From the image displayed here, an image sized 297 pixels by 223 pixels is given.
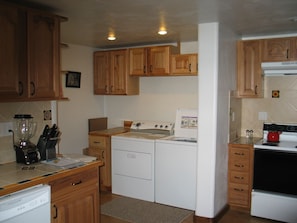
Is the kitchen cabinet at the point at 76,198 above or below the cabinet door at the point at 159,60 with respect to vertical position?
below

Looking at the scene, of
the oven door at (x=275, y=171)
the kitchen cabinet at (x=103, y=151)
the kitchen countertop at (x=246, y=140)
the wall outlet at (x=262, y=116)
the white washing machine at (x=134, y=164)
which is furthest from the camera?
the kitchen cabinet at (x=103, y=151)

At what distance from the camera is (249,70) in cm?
404

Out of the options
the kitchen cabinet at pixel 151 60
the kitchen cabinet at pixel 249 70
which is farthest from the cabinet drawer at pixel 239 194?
the kitchen cabinet at pixel 151 60

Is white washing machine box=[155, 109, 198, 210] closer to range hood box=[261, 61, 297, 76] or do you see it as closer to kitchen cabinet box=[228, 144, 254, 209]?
kitchen cabinet box=[228, 144, 254, 209]

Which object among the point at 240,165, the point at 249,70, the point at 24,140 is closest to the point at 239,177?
the point at 240,165

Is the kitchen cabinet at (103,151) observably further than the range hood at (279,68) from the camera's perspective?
Yes

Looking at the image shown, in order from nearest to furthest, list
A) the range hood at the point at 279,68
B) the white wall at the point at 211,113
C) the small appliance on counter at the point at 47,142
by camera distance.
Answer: the small appliance on counter at the point at 47,142
the white wall at the point at 211,113
the range hood at the point at 279,68

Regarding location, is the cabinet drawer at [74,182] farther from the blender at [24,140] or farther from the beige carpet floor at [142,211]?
the beige carpet floor at [142,211]

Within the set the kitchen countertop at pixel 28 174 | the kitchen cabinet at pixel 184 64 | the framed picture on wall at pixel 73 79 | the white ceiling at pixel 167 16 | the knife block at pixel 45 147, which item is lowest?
the kitchen countertop at pixel 28 174

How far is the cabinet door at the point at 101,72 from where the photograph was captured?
4.96 metres

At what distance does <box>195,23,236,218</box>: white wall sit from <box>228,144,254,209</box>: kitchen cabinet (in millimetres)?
331

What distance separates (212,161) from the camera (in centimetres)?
344

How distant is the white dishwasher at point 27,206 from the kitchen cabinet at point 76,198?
10 centimetres

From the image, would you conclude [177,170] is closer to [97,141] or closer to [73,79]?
[97,141]
